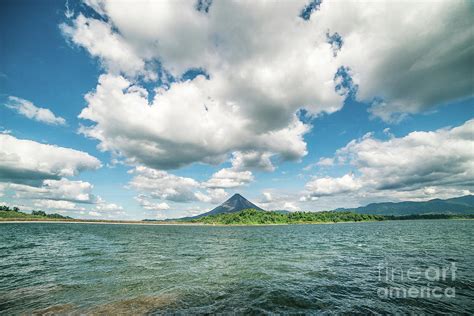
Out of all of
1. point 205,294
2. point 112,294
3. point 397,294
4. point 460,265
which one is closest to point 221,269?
point 205,294

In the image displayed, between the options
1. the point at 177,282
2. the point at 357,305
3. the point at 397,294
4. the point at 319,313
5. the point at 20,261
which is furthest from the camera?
the point at 20,261

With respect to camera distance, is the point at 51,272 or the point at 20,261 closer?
the point at 51,272

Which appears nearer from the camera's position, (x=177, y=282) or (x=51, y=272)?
(x=177, y=282)

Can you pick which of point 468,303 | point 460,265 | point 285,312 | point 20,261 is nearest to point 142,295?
point 285,312

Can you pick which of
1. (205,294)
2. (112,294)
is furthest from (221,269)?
(112,294)

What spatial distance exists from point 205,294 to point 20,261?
111 ft

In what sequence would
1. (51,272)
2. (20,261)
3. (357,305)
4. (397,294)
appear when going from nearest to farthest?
1. (357,305)
2. (397,294)
3. (51,272)
4. (20,261)

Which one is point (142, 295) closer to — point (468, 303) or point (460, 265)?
point (468, 303)

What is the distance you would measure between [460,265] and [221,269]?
29405mm

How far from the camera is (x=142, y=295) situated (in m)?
19.2

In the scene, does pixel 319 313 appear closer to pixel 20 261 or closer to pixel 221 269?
pixel 221 269

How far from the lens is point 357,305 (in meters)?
16.5

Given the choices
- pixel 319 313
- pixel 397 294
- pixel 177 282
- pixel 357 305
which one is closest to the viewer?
pixel 319 313

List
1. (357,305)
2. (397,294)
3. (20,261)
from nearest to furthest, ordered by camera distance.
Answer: (357,305) → (397,294) → (20,261)
